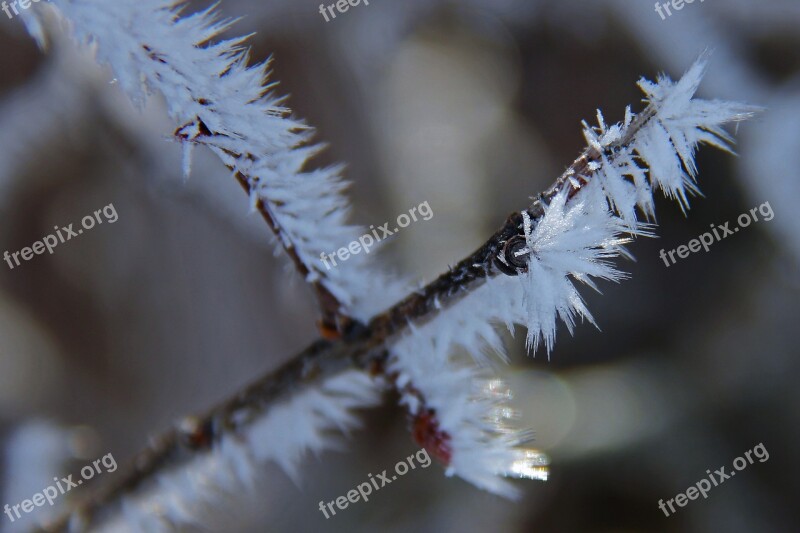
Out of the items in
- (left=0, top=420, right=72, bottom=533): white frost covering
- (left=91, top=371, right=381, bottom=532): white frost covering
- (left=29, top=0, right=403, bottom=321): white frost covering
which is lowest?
(left=91, top=371, right=381, bottom=532): white frost covering

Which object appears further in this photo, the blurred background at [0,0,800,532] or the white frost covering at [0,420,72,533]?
the blurred background at [0,0,800,532]

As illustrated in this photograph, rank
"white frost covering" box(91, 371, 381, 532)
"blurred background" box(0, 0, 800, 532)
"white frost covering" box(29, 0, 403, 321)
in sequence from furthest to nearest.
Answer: "blurred background" box(0, 0, 800, 532) → "white frost covering" box(91, 371, 381, 532) → "white frost covering" box(29, 0, 403, 321)

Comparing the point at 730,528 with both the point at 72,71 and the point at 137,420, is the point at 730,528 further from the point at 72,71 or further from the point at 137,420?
the point at 72,71

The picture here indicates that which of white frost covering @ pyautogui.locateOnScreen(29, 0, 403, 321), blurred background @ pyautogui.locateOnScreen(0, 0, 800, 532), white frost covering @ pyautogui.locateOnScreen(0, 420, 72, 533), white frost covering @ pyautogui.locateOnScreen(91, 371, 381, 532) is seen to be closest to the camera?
white frost covering @ pyautogui.locateOnScreen(29, 0, 403, 321)

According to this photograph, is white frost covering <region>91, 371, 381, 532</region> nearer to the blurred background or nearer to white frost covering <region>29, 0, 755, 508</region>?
white frost covering <region>29, 0, 755, 508</region>

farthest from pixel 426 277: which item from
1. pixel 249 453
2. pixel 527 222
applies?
pixel 527 222

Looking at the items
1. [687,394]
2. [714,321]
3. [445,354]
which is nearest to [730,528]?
[687,394]

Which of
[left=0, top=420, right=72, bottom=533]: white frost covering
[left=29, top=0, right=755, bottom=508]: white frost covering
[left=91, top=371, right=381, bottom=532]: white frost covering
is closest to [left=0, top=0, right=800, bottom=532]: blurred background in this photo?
[left=0, top=420, right=72, bottom=533]: white frost covering
